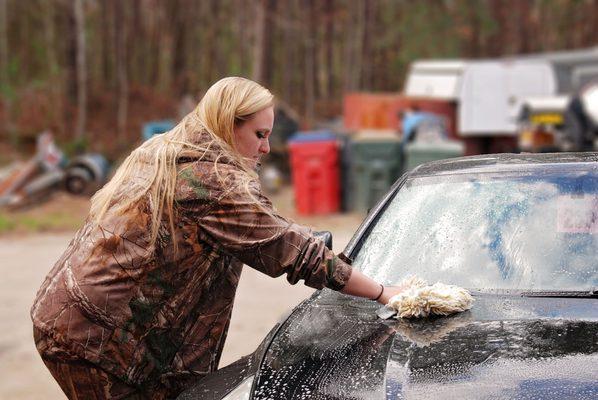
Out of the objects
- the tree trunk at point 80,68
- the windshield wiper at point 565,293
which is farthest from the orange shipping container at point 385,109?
the windshield wiper at point 565,293

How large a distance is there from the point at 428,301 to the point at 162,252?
2.97ft

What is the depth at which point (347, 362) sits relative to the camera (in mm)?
3008

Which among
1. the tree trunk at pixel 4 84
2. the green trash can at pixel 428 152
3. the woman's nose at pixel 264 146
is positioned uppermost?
the woman's nose at pixel 264 146

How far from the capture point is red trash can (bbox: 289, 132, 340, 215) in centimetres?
1571

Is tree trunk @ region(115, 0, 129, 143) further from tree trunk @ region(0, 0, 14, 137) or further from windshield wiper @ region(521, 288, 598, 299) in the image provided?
windshield wiper @ region(521, 288, 598, 299)

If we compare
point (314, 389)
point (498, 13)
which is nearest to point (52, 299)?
point (314, 389)

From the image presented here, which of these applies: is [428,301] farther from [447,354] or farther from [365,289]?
[447,354]

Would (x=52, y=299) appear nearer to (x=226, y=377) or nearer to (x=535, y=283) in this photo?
(x=226, y=377)

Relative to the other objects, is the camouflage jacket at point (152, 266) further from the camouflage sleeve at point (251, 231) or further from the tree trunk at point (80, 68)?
the tree trunk at point (80, 68)

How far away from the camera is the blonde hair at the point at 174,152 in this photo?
3121mm

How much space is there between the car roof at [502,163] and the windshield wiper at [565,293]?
74 cm

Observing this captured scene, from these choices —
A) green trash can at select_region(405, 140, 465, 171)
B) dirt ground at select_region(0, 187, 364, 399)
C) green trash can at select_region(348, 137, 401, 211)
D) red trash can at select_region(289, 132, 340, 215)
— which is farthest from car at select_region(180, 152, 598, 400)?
red trash can at select_region(289, 132, 340, 215)

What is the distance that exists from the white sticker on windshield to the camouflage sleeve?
114cm

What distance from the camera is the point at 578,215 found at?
3803mm
